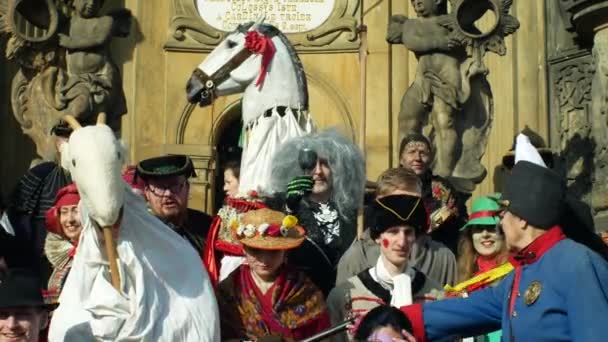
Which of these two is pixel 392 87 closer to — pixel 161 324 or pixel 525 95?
pixel 525 95

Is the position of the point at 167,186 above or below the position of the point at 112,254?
above

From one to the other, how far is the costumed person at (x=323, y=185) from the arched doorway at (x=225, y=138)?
27.4ft

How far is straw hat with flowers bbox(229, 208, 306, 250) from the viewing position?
6977 millimetres

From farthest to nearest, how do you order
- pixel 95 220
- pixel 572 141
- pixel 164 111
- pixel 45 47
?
pixel 164 111, pixel 572 141, pixel 45 47, pixel 95 220

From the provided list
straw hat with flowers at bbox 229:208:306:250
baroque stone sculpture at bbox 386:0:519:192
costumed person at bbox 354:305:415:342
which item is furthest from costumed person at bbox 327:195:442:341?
baroque stone sculpture at bbox 386:0:519:192

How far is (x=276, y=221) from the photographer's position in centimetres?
712

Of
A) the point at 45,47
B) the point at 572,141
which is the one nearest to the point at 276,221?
the point at 45,47

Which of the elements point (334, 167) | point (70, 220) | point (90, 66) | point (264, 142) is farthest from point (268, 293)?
point (90, 66)

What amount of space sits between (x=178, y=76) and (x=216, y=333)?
11.6 metres

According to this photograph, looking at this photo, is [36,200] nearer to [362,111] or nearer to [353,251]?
[362,111]

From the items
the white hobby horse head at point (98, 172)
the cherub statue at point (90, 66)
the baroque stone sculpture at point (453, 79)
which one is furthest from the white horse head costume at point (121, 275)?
the baroque stone sculpture at point (453, 79)

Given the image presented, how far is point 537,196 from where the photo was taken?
231 inches

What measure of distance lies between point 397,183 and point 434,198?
1.56m

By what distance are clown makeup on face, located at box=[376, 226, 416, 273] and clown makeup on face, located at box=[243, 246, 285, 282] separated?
63 cm
